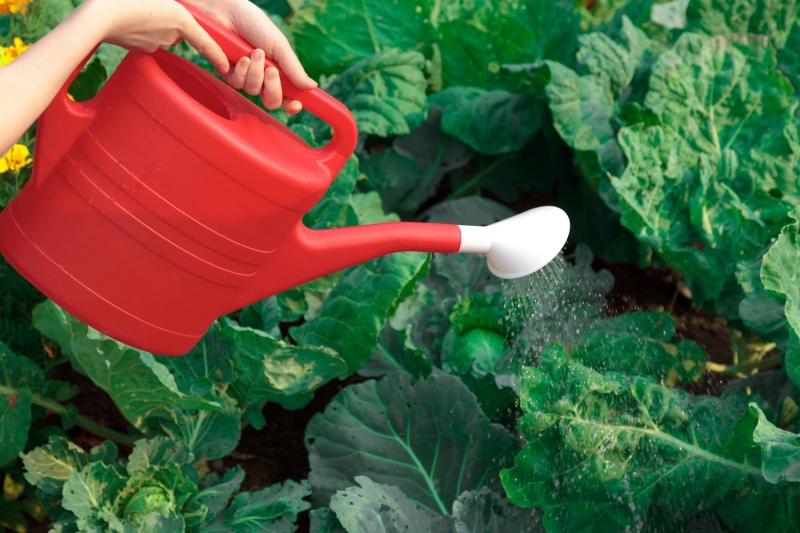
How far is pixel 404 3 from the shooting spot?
9.65 ft

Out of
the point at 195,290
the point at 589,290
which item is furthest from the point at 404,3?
the point at 195,290

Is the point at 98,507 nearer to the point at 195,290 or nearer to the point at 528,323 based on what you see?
the point at 195,290

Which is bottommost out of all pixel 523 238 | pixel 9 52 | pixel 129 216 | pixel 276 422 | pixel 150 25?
Answer: pixel 276 422

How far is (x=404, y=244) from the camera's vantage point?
152cm

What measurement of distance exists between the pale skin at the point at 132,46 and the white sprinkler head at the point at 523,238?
1.35ft

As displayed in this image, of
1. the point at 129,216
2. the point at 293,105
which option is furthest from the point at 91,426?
the point at 293,105

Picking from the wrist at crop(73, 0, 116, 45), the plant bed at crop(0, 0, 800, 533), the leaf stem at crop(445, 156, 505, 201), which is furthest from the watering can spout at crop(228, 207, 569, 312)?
the leaf stem at crop(445, 156, 505, 201)

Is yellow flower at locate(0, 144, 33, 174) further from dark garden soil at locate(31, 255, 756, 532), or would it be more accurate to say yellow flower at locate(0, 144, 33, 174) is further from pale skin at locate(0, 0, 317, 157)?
dark garden soil at locate(31, 255, 756, 532)

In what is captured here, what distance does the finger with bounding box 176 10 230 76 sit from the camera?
1.20m

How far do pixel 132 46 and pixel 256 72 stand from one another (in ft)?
0.61

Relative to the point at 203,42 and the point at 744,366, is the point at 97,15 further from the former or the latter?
the point at 744,366

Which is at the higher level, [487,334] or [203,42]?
[203,42]

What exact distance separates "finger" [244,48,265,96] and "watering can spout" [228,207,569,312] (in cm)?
28

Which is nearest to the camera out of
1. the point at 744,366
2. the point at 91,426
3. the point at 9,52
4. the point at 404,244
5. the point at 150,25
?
the point at 150,25
